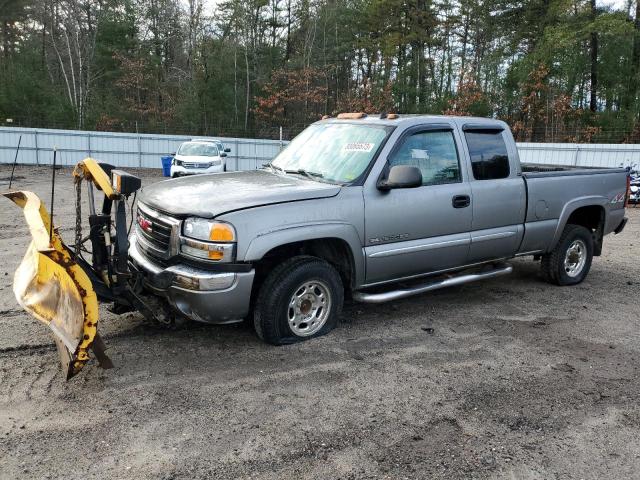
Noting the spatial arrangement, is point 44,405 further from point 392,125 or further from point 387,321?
point 392,125

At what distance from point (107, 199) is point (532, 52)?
28924 millimetres

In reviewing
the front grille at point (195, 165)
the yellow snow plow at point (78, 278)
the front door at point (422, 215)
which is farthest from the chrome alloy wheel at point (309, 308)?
the front grille at point (195, 165)

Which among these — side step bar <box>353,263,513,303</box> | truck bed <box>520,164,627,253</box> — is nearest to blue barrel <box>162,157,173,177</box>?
truck bed <box>520,164,627,253</box>

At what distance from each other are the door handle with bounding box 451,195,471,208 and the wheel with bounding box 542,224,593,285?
185cm

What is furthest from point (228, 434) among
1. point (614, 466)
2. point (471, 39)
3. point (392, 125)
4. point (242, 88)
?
point (471, 39)

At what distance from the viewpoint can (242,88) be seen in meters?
32.7

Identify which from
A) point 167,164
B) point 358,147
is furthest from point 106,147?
point 358,147

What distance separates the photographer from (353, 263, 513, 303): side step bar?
4793mm

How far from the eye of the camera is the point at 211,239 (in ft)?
13.1

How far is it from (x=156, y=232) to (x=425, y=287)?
98.7 inches

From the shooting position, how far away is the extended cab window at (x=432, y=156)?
16.6 ft

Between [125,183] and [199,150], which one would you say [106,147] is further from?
[125,183]

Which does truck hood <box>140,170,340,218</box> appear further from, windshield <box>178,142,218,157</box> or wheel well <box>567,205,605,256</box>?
windshield <box>178,142,218,157</box>

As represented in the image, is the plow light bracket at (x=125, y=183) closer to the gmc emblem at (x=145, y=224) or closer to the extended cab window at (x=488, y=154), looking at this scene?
the gmc emblem at (x=145, y=224)
